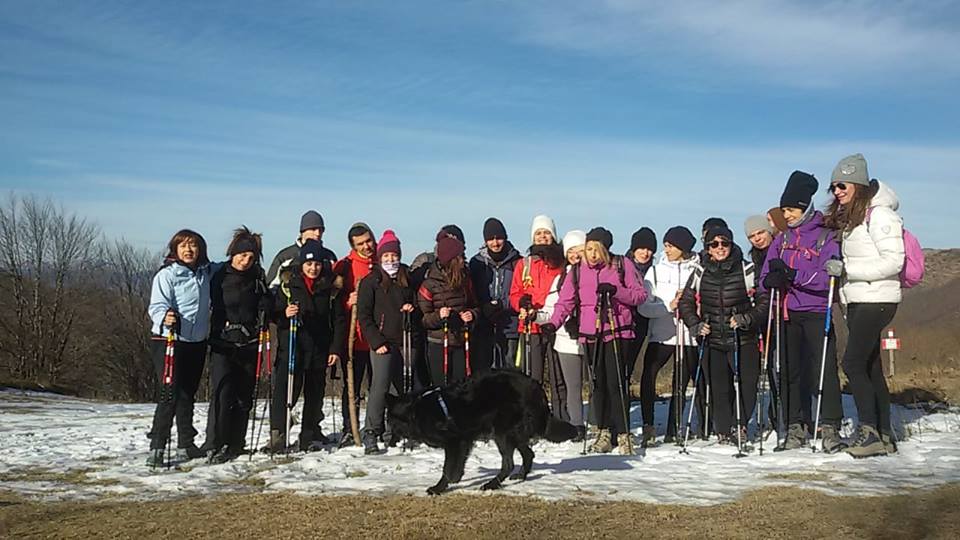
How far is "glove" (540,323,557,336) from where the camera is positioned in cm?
847

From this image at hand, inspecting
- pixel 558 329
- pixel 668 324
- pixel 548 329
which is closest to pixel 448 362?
pixel 548 329

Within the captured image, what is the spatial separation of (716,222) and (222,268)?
4807mm

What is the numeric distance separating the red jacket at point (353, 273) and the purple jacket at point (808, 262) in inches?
156

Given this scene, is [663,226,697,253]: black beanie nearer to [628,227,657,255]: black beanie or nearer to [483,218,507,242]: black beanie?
[628,227,657,255]: black beanie

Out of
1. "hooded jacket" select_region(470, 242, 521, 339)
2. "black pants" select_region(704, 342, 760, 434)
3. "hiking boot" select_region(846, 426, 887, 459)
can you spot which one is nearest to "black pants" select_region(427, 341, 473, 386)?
"hooded jacket" select_region(470, 242, 521, 339)

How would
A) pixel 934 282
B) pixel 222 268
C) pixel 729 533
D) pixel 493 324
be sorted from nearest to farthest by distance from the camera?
pixel 729 533 → pixel 222 268 → pixel 493 324 → pixel 934 282

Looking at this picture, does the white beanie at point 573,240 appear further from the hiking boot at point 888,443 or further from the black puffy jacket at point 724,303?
the hiking boot at point 888,443

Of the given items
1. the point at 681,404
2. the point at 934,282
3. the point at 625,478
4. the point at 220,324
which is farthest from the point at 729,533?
the point at 934,282

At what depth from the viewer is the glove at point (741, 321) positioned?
7.85 meters

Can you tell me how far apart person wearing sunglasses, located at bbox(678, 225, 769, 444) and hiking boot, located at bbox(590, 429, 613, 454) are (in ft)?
3.64

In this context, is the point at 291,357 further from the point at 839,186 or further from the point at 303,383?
the point at 839,186

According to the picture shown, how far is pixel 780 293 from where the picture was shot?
8.00 meters

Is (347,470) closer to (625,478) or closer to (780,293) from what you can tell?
(625,478)

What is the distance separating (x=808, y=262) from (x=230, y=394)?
5.52 meters
